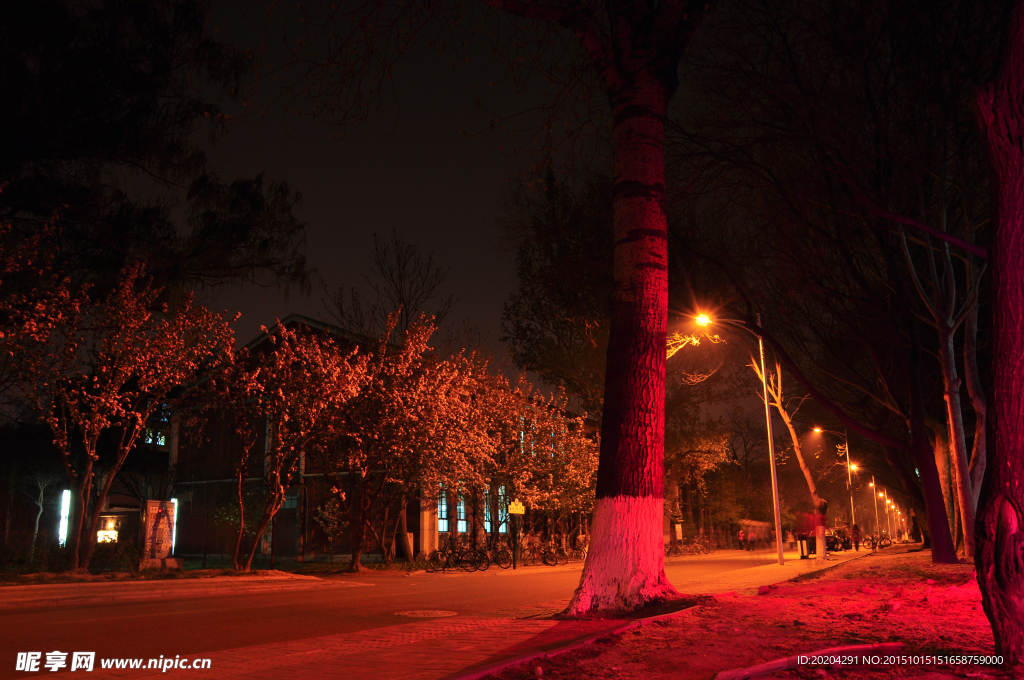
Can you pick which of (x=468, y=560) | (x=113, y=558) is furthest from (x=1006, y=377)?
(x=468, y=560)

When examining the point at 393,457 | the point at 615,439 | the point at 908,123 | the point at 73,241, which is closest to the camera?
the point at 615,439

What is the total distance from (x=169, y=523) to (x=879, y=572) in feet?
61.6

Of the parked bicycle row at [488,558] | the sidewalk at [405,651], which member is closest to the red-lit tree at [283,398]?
the parked bicycle row at [488,558]

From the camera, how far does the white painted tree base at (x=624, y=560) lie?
29.3 feet

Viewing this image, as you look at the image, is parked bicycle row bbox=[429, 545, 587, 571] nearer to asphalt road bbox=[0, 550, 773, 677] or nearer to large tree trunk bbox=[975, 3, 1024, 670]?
asphalt road bbox=[0, 550, 773, 677]

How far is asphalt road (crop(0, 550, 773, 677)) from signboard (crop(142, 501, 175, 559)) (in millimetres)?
6579

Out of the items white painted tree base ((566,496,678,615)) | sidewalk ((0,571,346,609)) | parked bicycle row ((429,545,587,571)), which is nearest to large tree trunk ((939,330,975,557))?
white painted tree base ((566,496,678,615))

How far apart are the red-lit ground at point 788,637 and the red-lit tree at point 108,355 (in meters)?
14.8

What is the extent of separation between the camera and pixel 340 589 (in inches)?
729

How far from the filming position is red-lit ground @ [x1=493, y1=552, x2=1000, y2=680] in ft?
17.3

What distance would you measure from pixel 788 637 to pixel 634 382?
367cm

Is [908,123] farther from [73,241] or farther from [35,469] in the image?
[35,469]

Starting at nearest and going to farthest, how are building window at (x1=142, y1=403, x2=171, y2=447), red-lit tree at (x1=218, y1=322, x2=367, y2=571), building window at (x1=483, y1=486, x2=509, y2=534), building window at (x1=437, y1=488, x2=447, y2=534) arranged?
red-lit tree at (x1=218, y1=322, x2=367, y2=571) → building window at (x1=142, y1=403, x2=171, y2=447) → building window at (x1=483, y1=486, x2=509, y2=534) → building window at (x1=437, y1=488, x2=447, y2=534)

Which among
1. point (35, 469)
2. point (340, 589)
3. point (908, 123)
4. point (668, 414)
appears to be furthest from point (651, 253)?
point (35, 469)
